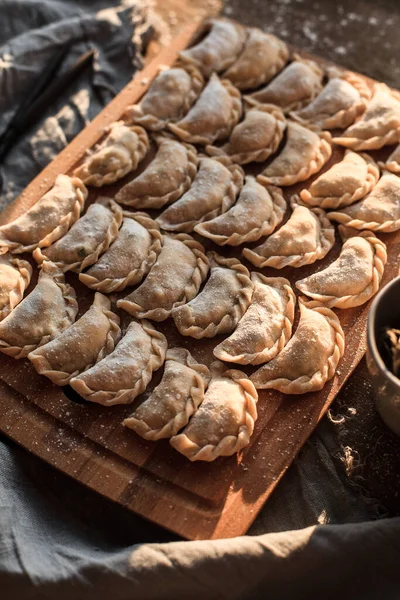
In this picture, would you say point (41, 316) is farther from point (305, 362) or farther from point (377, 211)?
point (377, 211)

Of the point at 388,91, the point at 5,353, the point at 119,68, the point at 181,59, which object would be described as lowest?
the point at 5,353

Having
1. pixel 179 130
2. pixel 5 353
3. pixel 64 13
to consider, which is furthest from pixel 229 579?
pixel 64 13

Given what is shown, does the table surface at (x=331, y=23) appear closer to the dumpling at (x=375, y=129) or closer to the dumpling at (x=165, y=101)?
the dumpling at (x=375, y=129)

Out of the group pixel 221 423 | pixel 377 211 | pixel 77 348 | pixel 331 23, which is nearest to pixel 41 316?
pixel 77 348

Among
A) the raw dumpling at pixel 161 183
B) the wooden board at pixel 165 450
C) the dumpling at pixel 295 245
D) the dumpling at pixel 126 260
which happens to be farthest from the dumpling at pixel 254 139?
the wooden board at pixel 165 450

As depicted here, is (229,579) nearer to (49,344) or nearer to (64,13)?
(49,344)

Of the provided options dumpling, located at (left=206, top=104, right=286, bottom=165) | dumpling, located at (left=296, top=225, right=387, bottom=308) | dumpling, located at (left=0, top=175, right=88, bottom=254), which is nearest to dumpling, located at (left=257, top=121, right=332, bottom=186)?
dumpling, located at (left=206, top=104, right=286, bottom=165)
